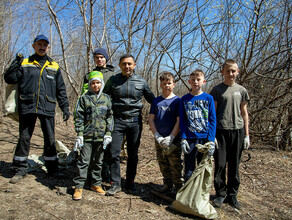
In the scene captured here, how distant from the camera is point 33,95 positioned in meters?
3.03

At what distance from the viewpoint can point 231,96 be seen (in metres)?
2.68

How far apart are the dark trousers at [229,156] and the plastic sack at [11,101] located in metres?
2.86

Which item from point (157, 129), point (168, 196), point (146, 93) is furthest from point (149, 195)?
point (146, 93)

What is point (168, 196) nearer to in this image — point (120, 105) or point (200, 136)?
point (200, 136)

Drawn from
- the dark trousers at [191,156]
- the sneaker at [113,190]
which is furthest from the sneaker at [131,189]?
the dark trousers at [191,156]

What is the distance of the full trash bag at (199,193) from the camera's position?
93.2 inches

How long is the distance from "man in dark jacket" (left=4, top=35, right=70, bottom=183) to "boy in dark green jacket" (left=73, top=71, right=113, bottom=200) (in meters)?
0.60

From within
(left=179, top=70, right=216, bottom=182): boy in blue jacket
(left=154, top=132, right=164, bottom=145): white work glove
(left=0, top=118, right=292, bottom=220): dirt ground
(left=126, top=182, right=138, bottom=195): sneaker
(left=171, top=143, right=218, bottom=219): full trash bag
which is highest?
(left=179, top=70, right=216, bottom=182): boy in blue jacket

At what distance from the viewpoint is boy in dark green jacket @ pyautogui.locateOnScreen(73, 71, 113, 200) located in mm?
2748

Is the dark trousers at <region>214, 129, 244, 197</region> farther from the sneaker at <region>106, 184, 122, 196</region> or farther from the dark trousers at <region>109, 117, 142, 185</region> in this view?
the sneaker at <region>106, 184, 122, 196</region>

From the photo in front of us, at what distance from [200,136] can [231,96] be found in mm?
658

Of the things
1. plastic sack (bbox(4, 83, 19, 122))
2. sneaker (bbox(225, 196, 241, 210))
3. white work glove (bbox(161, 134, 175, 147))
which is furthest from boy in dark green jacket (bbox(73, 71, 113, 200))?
sneaker (bbox(225, 196, 241, 210))

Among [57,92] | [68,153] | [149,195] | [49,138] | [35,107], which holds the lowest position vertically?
[149,195]

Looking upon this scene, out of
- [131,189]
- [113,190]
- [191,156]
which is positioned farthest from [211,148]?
[113,190]
